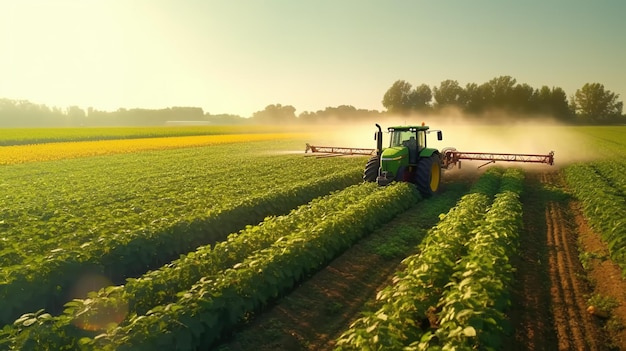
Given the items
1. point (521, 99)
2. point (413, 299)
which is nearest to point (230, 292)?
point (413, 299)

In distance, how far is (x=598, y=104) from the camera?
98.1 m

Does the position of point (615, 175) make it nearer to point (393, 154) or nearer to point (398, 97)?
point (393, 154)

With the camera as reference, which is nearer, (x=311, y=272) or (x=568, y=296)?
(x=568, y=296)

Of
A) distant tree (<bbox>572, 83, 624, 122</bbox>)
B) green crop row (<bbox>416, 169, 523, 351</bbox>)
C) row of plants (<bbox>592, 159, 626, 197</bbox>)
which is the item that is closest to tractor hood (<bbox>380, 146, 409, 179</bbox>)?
green crop row (<bbox>416, 169, 523, 351</bbox>)

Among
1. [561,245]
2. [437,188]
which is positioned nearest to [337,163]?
[437,188]

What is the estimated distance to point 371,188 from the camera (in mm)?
13984

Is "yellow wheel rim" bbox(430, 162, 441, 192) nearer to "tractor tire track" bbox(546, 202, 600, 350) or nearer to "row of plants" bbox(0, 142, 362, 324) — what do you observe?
"row of plants" bbox(0, 142, 362, 324)

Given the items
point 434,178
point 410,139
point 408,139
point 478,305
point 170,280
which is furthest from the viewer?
point 434,178

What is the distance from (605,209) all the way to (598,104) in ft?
355

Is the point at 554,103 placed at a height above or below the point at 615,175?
above

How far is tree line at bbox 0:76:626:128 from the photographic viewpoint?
3044 inches

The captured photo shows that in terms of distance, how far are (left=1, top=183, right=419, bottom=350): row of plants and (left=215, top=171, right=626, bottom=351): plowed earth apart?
30 centimetres

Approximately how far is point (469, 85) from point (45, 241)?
82426 millimetres

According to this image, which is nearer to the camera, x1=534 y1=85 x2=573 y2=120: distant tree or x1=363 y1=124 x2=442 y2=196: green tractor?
x1=363 y1=124 x2=442 y2=196: green tractor
